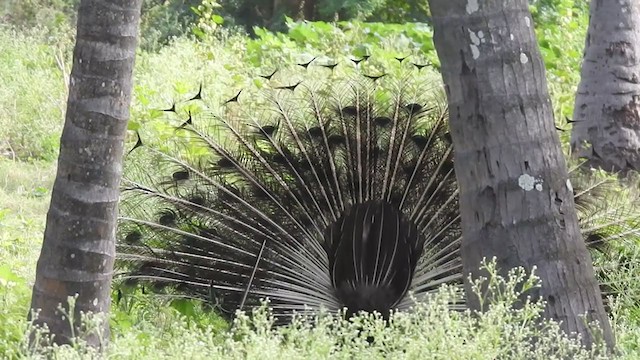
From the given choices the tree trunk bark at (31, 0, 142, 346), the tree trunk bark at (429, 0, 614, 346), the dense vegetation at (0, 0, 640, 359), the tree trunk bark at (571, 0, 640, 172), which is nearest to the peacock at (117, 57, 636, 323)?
the dense vegetation at (0, 0, 640, 359)

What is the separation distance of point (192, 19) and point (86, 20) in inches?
658

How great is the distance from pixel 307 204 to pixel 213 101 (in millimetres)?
4208

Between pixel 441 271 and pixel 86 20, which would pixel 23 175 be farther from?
pixel 86 20

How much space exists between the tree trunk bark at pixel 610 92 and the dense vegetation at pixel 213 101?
141cm

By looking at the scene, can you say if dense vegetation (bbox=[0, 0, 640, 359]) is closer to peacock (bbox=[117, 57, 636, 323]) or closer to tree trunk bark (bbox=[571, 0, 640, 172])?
peacock (bbox=[117, 57, 636, 323])

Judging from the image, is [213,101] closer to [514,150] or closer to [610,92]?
[610,92]

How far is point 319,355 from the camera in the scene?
12.9 ft

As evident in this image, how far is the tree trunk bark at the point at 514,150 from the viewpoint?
4.87 m

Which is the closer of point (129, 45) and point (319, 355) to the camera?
point (319, 355)

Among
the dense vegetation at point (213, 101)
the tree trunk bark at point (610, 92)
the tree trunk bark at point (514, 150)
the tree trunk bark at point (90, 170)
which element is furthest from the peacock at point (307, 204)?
the tree trunk bark at point (610, 92)

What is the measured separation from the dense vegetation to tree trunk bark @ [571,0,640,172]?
1407 mm

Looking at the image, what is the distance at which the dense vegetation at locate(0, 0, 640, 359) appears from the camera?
4078 mm

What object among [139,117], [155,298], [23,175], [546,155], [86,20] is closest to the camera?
[86,20]

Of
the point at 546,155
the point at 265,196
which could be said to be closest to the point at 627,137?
the point at 265,196
